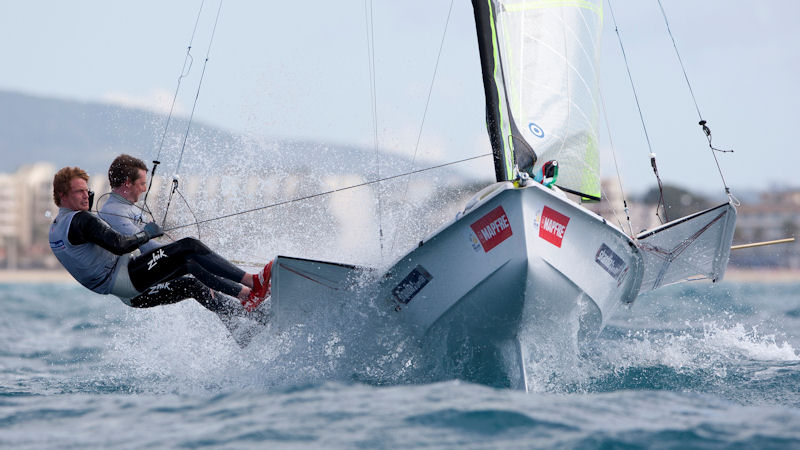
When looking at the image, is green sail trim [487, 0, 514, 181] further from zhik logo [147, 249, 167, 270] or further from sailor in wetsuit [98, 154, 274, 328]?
zhik logo [147, 249, 167, 270]

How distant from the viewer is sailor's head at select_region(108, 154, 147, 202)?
539 centimetres

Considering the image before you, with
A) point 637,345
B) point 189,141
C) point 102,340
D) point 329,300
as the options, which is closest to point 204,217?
point 189,141

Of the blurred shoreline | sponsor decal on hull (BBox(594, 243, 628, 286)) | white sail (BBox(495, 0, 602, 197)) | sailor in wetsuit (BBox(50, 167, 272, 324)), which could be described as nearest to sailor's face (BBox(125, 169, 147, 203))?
sailor in wetsuit (BBox(50, 167, 272, 324))

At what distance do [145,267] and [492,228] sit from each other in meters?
2.16

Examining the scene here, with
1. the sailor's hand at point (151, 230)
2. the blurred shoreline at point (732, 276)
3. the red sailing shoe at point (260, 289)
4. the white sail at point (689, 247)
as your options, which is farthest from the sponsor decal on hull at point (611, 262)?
the blurred shoreline at point (732, 276)

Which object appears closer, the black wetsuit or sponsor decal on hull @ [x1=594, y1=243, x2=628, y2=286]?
the black wetsuit

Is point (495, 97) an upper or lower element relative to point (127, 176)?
upper

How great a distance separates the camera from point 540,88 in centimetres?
605

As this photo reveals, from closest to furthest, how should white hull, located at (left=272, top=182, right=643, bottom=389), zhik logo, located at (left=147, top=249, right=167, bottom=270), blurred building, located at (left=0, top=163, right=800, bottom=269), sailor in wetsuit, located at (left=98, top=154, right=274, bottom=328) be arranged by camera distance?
white hull, located at (left=272, top=182, right=643, bottom=389) < zhik logo, located at (left=147, top=249, right=167, bottom=270) < sailor in wetsuit, located at (left=98, top=154, right=274, bottom=328) < blurred building, located at (left=0, top=163, right=800, bottom=269)

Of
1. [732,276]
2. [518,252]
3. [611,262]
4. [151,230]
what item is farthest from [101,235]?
[732,276]

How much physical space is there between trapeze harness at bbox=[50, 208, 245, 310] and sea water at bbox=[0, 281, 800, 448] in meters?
0.50

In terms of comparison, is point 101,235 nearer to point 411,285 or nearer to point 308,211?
point 411,285

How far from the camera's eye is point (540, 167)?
573 cm

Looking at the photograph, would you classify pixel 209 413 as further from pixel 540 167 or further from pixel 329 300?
pixel 540 167
